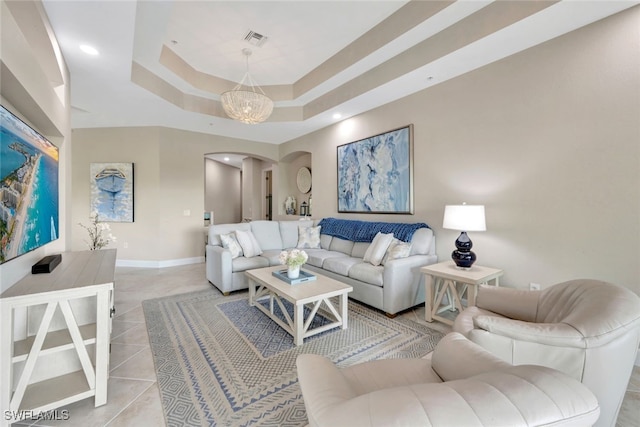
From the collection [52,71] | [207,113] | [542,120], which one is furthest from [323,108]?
[52,71]

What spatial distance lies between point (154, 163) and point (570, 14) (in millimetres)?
6004

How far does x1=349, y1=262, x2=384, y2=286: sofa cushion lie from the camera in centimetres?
299

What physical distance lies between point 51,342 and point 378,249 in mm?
2920

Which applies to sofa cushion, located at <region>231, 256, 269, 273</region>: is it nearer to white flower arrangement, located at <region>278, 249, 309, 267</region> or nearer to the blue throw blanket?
white flower arrangement, located at <region>278, 249, 309, 267</region>

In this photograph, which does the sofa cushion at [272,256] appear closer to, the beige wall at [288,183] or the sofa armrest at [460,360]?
the beige wall at [288,183]

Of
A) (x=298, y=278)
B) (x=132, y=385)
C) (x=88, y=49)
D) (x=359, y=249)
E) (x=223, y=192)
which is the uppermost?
(x=88, y=49)

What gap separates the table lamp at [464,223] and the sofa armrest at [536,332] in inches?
59.1

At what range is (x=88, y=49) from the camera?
2.53m

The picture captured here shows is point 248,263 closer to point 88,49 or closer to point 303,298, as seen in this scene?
point 303,298

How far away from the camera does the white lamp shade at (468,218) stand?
2.54m

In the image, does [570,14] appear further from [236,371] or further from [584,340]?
[236,371]

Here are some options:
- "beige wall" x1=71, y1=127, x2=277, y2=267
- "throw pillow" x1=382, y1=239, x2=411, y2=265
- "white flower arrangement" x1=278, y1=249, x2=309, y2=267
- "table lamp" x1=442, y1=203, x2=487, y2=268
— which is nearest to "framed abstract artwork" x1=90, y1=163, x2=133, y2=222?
"beige wall" x1=71, y1=127, x2=277, y2=267

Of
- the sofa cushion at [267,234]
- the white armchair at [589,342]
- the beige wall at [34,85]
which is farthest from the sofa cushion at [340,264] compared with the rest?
the beige wall at [34,85]

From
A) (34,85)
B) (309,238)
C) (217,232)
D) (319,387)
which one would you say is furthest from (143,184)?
(319,387)
